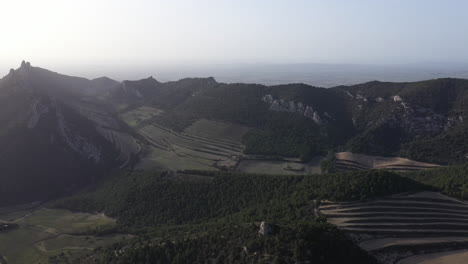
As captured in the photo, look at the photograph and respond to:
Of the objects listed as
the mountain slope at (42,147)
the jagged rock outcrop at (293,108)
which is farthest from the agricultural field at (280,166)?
the mountain slope at (42,147)

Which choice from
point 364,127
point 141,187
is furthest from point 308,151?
point 141,187

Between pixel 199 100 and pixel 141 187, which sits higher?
pixel 199 100

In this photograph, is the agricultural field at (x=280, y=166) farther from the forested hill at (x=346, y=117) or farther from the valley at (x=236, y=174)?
the forested hill at (x=346, y=117)

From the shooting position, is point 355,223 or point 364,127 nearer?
point 355,223

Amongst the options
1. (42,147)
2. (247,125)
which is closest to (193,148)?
(247,125)

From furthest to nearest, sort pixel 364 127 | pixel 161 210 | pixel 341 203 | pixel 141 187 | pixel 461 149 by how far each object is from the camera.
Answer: pixel 364 127, pixel 461 149, pixel 141 187, pixel 161 210, pixel 341 203

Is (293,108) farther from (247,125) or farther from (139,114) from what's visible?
(139,114)

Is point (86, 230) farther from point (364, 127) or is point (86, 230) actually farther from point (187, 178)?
point (364, 127)
